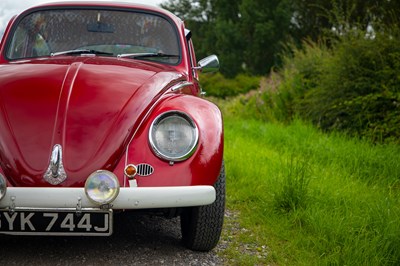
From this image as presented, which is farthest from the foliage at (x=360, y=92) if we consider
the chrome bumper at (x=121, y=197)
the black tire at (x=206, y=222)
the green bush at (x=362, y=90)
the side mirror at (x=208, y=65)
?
the chrome bumper at (x=121, y=197)

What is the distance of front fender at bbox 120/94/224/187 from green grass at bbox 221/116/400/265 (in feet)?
2.04

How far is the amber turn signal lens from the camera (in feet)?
8.34

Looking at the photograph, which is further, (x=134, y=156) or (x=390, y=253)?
(x=390, y=253)

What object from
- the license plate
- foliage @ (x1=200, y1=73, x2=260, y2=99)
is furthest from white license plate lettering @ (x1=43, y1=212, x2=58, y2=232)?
foliage @ (x1=200, y1=73, x2=260, y2=99)

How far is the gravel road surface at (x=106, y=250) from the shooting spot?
2.77 m

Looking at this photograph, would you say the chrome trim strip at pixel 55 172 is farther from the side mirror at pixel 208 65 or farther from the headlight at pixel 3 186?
the side mirror at pixel 208 65

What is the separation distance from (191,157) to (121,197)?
42cm

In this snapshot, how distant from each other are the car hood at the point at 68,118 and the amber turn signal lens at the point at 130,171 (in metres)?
0.08

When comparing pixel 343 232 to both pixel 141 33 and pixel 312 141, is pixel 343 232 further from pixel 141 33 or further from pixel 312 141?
pixel 312 141

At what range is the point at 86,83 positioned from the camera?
281 centimetres

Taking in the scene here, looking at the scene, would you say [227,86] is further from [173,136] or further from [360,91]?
[173,136]

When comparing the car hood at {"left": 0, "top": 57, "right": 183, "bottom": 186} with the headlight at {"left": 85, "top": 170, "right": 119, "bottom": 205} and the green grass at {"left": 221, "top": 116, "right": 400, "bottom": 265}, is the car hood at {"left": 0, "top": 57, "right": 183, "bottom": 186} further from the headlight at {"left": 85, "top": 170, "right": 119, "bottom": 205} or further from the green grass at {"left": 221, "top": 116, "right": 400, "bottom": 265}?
the green grass at {"left": 221, "top": 116, "right": 400, "bottom": 265}

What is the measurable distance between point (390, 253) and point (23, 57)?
274 centimetres

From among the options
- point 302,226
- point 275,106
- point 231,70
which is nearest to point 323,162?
point 302,226
